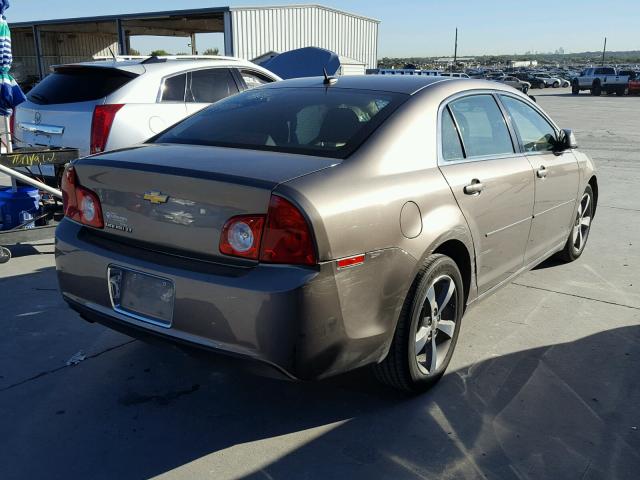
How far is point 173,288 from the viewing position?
2684 mm

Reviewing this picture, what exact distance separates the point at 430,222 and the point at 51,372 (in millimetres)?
2224

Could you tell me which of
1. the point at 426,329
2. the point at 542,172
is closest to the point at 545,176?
the point at 542,172

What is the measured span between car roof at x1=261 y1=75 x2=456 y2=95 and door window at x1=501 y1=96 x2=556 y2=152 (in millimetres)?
684

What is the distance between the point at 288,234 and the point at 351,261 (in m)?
0.30

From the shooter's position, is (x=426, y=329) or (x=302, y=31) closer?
(x=426, y=329)

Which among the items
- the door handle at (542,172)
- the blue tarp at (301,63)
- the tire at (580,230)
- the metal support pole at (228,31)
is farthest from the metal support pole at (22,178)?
the metal support pole at (228,31)

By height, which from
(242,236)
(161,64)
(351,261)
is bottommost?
(351,261)

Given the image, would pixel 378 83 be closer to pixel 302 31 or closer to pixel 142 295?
pixel 142 295

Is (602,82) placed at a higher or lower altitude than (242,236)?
→ lower

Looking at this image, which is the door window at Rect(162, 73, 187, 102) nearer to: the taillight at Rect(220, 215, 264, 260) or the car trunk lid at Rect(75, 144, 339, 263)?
the car trunk lid at Rect(75, 144, 339, 263)

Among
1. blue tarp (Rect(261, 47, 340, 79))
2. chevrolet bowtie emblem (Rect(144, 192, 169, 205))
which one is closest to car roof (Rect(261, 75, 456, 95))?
chevrolet bowtie emblem (Rect(144, 192, 169, 205))

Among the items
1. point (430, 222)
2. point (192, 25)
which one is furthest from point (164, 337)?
point (192, 25)

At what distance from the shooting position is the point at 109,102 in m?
5.95

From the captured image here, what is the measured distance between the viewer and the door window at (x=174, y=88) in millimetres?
6504
